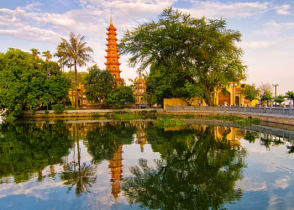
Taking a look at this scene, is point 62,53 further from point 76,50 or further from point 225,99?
point 225,99

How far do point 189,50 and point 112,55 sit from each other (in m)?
29.6

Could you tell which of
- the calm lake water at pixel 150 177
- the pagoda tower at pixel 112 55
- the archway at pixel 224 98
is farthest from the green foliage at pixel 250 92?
the calm lake water at pixel 150 177

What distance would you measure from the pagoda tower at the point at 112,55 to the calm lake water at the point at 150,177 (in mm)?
45906

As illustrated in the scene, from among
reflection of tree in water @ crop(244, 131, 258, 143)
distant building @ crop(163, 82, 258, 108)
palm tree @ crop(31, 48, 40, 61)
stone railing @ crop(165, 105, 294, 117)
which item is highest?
palm tree @ crop(31, 48, 40, 61)

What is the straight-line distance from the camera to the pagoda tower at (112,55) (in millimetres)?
56844

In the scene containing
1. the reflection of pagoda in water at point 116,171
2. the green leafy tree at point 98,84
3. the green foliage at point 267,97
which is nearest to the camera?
the reflection of pagoda in water at point 116,171

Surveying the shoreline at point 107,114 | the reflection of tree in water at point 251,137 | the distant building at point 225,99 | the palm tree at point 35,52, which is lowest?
the reflection of tree in water at point 251,137

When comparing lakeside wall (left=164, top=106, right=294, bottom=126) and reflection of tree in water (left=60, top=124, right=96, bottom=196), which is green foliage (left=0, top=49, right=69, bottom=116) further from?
reflection of tree in water (left=60, top=124, right=96, bottom=196)

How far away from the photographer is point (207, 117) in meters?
31.1

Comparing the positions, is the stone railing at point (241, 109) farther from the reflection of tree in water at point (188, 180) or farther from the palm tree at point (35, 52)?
the palm tree at point (35, 52)

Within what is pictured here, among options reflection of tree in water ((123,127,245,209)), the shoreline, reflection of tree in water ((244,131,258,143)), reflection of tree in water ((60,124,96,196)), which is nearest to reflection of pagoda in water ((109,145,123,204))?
reflection of tree in water ((123,127,245,209))

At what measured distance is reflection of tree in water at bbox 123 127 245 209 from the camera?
5504mm

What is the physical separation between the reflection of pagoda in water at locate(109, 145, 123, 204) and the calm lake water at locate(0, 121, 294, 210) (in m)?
0.02

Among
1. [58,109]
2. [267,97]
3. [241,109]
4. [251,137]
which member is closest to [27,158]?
[251,137]
